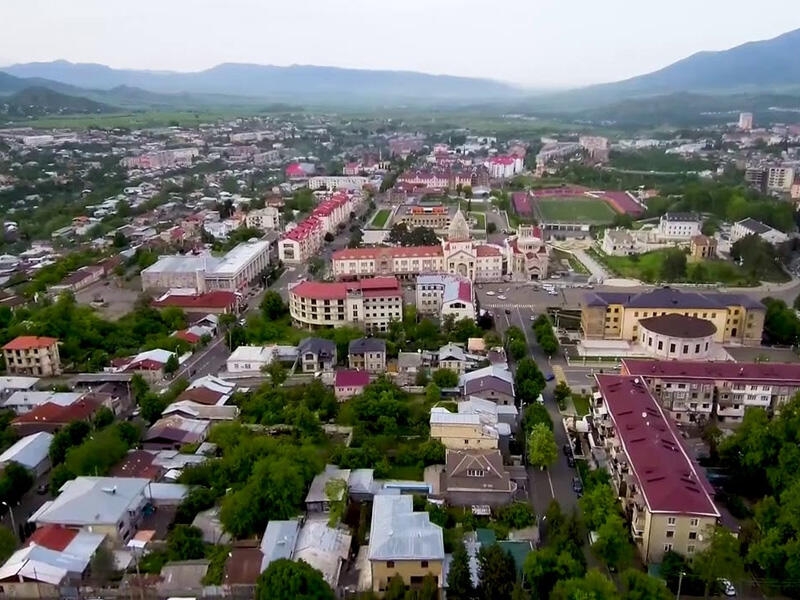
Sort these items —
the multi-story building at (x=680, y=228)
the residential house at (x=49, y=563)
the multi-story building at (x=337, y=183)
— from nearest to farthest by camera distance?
1. the residential house at (x=49, y=563)
2. the multi-story building at (x=680, y=228)
3. the multi-story building at (x=337, y=183)

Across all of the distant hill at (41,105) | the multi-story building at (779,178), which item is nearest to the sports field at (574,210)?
the multi-story building at (779,178)

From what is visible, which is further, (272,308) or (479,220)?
(479,220)

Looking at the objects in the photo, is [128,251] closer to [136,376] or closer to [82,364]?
[82,364]

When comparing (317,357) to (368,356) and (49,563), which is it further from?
(49,563)

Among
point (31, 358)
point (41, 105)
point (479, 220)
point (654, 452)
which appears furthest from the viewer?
point (41, 105)

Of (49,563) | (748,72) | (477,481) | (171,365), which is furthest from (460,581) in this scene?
(748,72)

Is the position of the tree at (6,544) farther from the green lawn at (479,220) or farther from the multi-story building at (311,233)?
the green lawn at (479,220)
